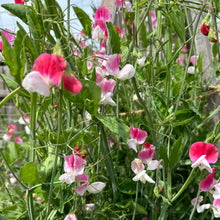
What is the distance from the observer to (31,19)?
0.62 m

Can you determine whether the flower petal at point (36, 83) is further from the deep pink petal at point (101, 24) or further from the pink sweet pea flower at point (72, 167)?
the deep pink petal at point (101, 24)

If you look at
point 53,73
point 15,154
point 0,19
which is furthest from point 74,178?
point 15,154

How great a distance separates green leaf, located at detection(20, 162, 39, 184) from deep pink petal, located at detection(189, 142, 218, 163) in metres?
0.35

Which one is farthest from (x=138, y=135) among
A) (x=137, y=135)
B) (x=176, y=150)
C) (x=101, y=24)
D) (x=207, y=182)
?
(x=101, y=24)

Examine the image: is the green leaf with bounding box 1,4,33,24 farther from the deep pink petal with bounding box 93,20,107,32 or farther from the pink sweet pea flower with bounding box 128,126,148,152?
the pink sweet pea flower with bounding box 128,126,148,152

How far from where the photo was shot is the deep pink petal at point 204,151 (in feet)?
2.13

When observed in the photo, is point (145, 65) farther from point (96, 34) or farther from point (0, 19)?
point (0, 19)

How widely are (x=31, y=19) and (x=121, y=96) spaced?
0.64m

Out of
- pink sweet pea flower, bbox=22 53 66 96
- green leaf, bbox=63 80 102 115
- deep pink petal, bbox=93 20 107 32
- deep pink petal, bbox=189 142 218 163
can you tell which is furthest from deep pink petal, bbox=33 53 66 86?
deep pink petal, bbox=93 20 107 32

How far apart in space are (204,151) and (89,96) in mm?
281

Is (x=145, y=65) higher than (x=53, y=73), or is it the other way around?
(x=53, y=73)

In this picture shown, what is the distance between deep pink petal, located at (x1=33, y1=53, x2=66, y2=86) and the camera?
0.38 metres

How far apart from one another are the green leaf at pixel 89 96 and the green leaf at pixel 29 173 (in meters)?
0.18

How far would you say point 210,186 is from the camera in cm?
74
